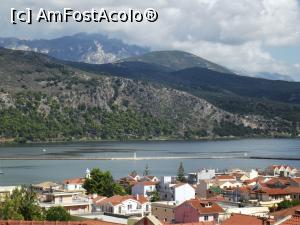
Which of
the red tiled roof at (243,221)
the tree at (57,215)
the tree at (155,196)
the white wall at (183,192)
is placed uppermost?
the red tiled roof at (243,221)

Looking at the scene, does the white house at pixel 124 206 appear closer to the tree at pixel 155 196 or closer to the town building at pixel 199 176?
the tree at pixel 155 196

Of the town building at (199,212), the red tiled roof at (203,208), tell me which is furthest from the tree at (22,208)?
the red tiled roof at (203,208)

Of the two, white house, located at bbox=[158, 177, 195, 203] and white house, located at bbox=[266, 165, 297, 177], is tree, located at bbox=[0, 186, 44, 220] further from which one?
white house, located at bbox=[266, 165, 297, 177]

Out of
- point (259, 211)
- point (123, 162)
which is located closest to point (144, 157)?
point (123, 162)

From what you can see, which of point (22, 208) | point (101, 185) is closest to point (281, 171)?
point (101, 185)

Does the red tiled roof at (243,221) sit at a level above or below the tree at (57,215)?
above

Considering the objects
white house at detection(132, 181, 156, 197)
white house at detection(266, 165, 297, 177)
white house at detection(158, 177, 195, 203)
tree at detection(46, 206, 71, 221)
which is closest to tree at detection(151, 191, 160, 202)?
white house at detection(158, 177, 195, 203)
